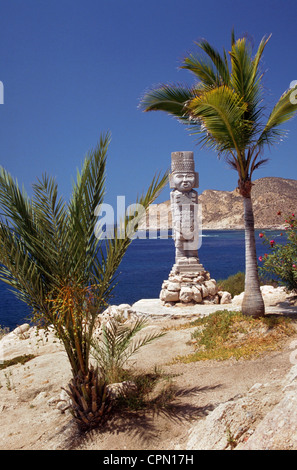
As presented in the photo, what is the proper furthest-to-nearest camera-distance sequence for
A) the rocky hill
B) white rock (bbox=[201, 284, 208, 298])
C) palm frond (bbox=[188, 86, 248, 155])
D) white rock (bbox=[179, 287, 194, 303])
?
1. the rocky hill
2. white rock (bbox=[201, 284, 208, 298])
3. white rock (bbox=[179, 287, 194, 303])
4. palm frond (bbox=[188, 86, 248, 155])

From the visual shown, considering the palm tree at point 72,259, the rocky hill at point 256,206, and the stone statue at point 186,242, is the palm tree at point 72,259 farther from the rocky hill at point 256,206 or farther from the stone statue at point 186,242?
the rocky hill at point 256,206

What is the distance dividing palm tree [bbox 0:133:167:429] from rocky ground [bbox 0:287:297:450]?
318mm

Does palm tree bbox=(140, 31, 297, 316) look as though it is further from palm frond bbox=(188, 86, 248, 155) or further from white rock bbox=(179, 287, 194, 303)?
white rock bbox=(179, 287, 194, 303)

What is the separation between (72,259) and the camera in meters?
4.44

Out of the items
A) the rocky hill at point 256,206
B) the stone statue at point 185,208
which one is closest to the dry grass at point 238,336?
the stone statue at point 185,208

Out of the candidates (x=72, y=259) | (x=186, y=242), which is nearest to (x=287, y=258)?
(x=186, y=242)

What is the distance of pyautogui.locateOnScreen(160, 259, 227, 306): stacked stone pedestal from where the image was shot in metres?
12.1

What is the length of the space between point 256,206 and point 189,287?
6224cm

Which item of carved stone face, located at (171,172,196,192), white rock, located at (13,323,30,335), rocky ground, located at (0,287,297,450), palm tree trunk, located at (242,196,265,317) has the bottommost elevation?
white rock, located at (13,323,30,335)

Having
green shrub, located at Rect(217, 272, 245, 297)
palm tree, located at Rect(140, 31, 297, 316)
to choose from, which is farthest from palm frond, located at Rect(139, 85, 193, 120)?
green shrub, located at Rect(217, 272, 245, 297)

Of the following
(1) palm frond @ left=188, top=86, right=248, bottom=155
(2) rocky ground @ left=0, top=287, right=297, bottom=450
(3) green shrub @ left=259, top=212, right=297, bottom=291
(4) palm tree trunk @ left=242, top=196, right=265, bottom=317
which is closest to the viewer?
(2) rocky ground @ left=0, top=287, right=297, bottom=450

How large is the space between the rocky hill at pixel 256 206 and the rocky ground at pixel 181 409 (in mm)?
45036

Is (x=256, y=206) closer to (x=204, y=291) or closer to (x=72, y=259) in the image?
(x=204, y=291)

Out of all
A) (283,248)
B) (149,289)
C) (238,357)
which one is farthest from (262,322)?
(149,289)
